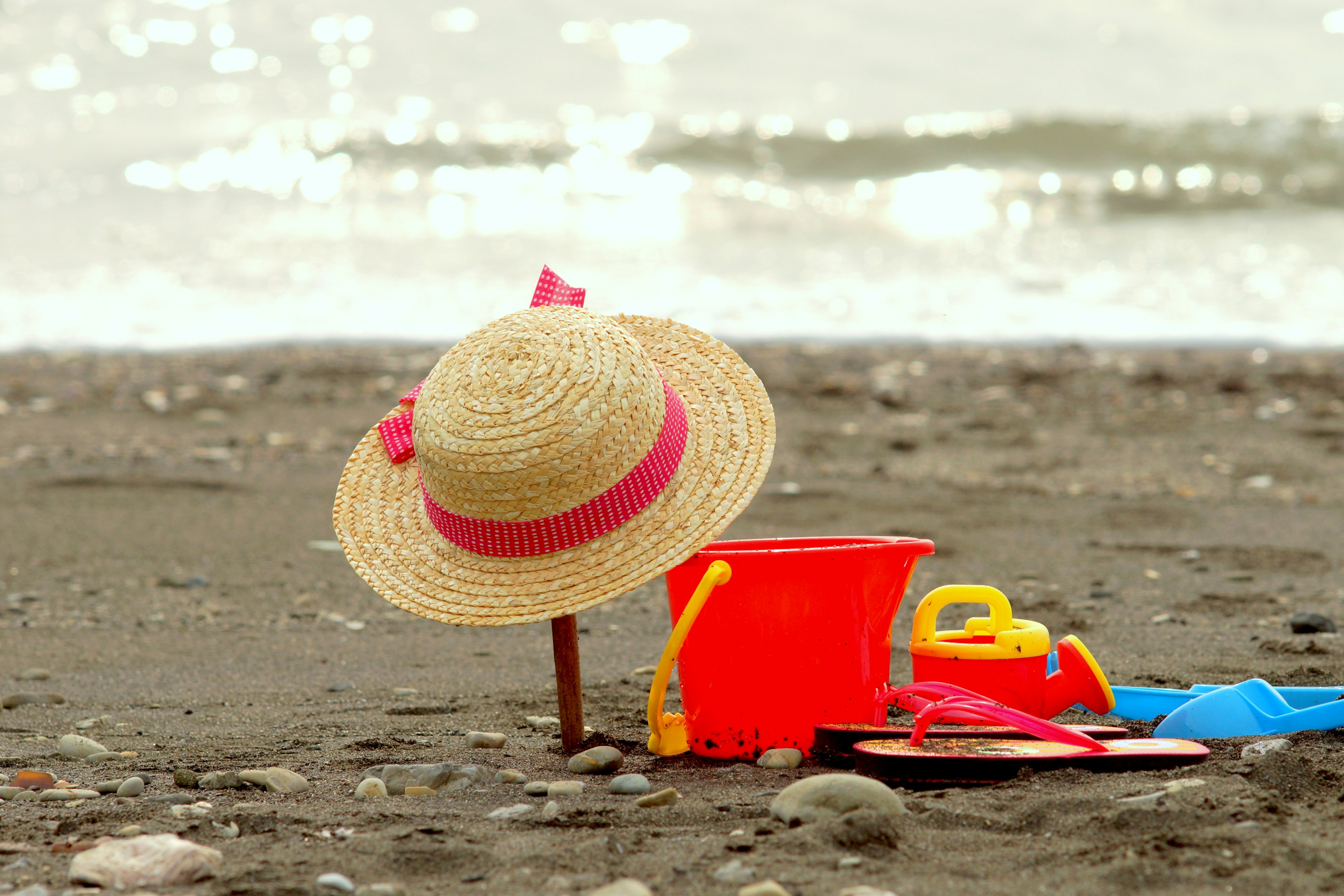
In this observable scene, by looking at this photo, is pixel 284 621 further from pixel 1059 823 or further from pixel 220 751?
pixel 1059 823

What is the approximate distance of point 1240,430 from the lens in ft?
19.5

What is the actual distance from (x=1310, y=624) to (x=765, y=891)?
2257 mm

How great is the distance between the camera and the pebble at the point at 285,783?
6.80ft

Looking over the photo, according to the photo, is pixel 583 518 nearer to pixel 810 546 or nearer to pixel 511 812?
pixel 511 812

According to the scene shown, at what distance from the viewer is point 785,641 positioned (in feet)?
7.38

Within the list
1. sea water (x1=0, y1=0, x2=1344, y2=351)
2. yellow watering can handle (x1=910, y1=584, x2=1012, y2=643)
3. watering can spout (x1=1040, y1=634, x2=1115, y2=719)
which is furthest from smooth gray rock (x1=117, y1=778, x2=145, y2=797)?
sea water (x1=0, y1=0, x2=1344, y2=351)

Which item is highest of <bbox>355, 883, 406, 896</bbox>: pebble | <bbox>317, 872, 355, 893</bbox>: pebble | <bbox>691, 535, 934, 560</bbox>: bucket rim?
<bbox>691, 535, 934, 560</bbox>: bucket rim

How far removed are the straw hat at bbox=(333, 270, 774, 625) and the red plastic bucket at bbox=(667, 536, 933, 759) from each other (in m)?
0.15

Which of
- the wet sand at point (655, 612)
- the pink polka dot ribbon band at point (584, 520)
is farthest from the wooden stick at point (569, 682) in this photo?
the pink polka dot ribbon band at point (584, 520)

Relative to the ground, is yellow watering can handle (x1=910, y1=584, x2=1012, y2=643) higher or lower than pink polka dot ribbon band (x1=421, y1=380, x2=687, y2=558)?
lower

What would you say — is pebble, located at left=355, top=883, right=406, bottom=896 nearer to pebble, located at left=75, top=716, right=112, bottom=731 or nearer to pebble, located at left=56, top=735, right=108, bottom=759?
pebble, located at left=56, top=735, right=108, bottom=759

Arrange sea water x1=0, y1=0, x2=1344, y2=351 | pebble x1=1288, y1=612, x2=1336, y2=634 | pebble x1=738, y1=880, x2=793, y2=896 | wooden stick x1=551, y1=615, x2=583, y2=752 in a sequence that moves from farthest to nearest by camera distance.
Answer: sea water x1=0, y1=0, x2=1344, y2=351
pebble x1=1288, y1=612, x2=1336, y2=634
wooden stick x1=551, y1=615, x2=583, y2=752
pebble x1=738, y1=880, x2=793, y2=896

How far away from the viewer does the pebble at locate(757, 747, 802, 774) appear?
2205 mm

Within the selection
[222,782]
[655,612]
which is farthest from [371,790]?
[655,612]
